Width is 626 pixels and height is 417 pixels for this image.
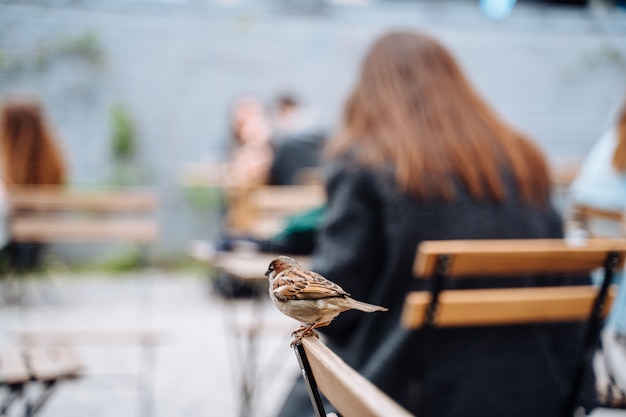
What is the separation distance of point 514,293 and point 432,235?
273mm

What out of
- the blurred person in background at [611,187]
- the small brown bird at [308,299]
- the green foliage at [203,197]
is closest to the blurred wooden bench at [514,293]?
the small brown bird at [308,299]

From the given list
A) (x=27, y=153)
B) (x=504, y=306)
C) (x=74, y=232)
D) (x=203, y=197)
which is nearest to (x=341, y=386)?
(x=504, y=306)

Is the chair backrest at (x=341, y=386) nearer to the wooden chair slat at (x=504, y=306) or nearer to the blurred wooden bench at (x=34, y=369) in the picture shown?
the wooden chair slat at (x=504, y=306)

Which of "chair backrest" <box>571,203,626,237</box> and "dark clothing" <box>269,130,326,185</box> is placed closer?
"chair backrest" <box>571,203,626,237</box>

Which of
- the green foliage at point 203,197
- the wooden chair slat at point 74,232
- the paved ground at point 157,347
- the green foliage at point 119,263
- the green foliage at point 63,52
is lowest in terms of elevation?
the green foliage at point 119,263

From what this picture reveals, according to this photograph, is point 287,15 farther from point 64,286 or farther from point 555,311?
point 555,311

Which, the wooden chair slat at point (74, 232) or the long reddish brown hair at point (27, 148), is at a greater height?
the long reddish brown hair at point (27, 148)

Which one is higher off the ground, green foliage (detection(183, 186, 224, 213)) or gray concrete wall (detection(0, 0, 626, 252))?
gray concrete wall (detection(0, 0, 626, 252))

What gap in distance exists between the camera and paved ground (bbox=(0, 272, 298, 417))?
12.4 feet

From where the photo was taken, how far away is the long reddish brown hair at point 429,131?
6.51ft

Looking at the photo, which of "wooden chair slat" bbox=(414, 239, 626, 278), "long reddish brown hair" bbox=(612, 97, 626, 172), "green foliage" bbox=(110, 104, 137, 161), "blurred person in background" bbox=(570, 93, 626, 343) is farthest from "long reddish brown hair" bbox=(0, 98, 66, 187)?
"wooden chair slat" bbox=(414, 239, 626, 278)

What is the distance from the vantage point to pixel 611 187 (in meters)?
2.93

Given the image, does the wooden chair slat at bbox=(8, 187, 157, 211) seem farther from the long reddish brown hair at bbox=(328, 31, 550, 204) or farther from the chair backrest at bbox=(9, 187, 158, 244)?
the long reddish brown hair at bbox=(328, 31, 550, 204)

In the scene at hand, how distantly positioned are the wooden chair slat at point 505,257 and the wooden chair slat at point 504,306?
0.09 metres
